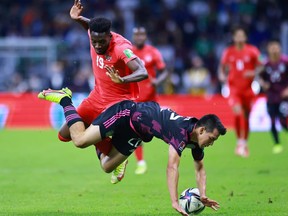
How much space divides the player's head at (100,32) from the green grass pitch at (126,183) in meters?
2.20

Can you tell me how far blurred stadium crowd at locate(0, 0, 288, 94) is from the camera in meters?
27.1

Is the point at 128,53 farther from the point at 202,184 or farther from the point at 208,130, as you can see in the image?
the point at 202,184

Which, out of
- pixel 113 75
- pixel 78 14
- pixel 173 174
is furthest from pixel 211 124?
pixel 78 14

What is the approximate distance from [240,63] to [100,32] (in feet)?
26.8

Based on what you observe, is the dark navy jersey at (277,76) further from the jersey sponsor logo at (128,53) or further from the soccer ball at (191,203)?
the soccer ball at (191,203)

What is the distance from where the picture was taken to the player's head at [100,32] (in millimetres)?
9992

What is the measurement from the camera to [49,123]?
24453mm

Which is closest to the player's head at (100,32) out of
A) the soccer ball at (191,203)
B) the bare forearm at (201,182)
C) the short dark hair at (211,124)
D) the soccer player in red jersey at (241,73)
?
the short dark hair at (211,124)

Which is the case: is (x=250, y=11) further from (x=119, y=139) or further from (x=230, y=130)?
(x=119, y=139)

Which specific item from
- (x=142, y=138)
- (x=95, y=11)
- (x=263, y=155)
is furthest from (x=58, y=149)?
(x=95, y=11)

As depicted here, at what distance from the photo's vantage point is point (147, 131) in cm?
959

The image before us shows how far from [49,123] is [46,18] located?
741 centimetres

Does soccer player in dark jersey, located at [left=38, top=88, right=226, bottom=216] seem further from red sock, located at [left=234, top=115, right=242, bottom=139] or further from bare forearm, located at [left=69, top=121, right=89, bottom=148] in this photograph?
red sock, located at [left=234, top=115, right=242, bottom=139]

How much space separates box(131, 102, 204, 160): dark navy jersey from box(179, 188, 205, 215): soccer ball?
20.2 inches
